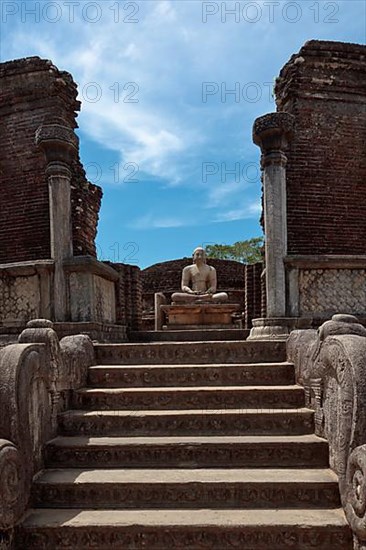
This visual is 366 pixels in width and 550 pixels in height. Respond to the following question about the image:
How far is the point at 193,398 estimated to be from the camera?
373 centimetres

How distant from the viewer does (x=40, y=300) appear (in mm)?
5355

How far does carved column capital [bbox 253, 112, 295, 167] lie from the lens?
5.32 m

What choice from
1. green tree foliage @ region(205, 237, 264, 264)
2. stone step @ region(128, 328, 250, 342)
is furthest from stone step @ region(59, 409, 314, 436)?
green tree foliage @ region(205, 237, 264, 264)

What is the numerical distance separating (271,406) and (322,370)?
2.27ft

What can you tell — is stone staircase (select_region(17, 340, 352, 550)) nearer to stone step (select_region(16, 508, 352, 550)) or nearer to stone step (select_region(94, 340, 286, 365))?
stone step (select_region(16, 508, 352, 550))

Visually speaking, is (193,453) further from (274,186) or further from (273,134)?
(273,134)

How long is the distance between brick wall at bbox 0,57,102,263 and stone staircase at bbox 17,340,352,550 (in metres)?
5.20

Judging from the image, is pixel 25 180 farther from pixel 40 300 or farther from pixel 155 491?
pixel 155 491

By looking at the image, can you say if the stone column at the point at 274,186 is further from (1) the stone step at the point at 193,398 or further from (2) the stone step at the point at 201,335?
(1) the stone step at the point at 193,398

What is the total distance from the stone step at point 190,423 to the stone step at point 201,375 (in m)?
0.47

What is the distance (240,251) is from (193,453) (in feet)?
102

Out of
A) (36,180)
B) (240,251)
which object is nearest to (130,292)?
(36,180)

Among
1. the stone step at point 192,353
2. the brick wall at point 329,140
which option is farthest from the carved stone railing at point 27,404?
the brick wall at point 329,140

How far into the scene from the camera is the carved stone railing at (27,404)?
102 inches
